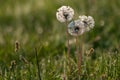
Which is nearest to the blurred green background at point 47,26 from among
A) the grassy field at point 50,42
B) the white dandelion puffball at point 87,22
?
the grassy field at point 50,42

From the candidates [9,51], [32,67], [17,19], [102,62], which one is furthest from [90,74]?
[17,19]

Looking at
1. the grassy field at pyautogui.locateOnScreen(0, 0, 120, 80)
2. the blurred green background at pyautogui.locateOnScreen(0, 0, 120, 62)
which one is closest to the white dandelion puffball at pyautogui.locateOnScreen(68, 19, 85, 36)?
the grassy field at pyautogui.locateOnScreen(0, 0, 120, 80)

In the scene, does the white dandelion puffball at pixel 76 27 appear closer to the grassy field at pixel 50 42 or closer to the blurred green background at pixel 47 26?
the grassy field at pixel 50 42

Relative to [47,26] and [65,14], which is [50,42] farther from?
[65,14]

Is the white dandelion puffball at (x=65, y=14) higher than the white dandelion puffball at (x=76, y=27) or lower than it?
higher

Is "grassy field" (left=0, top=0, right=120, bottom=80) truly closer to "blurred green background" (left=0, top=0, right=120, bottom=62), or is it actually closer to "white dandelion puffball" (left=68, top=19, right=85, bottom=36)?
"blurred green background" (left=0, top=0, right=120, bottom=62)

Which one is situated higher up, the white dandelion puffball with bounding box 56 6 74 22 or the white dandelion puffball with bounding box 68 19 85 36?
the white dandelion puffball with bounding box 56 6 74 22

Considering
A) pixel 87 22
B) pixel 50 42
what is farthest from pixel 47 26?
pixel 87 22
